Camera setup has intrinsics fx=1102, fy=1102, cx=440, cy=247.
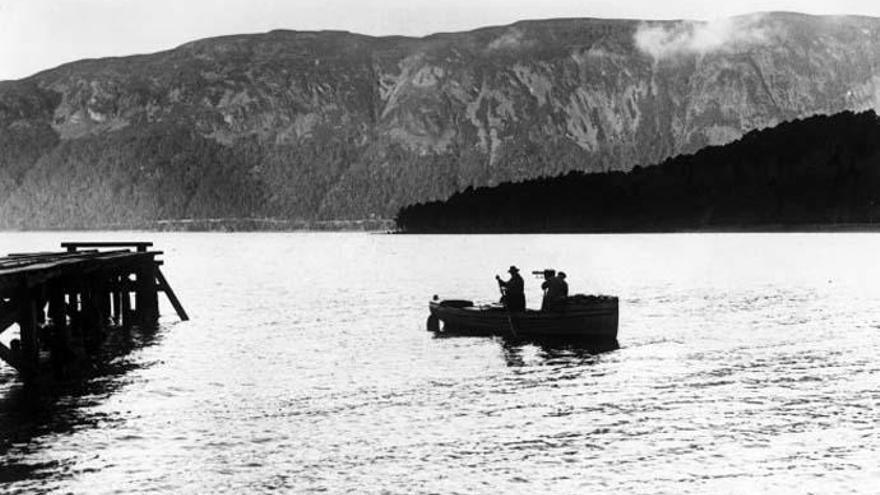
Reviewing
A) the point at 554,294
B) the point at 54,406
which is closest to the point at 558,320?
the point at 554,294

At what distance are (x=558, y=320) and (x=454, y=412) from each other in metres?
16.7

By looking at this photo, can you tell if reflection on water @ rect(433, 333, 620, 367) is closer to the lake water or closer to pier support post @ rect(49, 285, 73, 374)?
the lake water

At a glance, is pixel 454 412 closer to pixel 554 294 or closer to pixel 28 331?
pixel 28 331

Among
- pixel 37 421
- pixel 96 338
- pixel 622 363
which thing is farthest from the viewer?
pixel 96 338

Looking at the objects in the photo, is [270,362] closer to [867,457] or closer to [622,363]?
[622,363]

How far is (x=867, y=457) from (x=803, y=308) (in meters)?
45.8

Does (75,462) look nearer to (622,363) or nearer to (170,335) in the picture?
(622,363)

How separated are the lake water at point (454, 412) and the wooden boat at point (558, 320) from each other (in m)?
1.11

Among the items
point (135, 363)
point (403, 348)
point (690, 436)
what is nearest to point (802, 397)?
point (690, 436)

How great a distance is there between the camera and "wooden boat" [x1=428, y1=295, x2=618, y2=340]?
4484cm

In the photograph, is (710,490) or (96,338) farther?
(96,338)

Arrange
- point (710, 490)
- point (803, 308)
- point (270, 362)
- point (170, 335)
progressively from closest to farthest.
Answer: point (710, 490)
point (270, 362)
point (170, 335)
point (803, 308)

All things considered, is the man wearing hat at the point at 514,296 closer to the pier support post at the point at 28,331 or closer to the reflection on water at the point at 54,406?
the reflection on water at the point at 54,406

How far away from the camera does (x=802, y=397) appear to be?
Result: 3088cm
